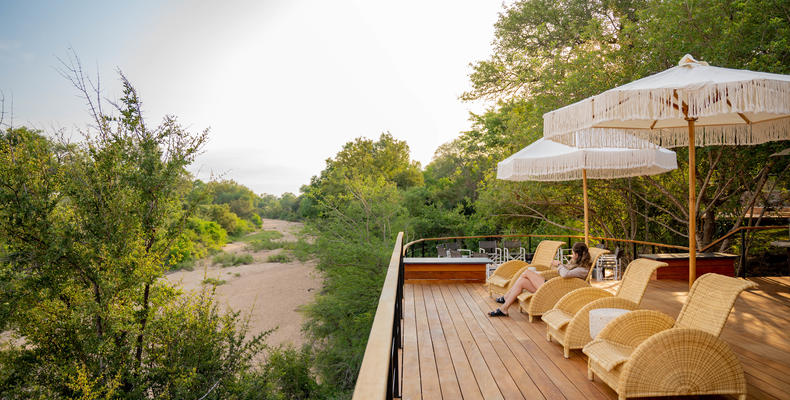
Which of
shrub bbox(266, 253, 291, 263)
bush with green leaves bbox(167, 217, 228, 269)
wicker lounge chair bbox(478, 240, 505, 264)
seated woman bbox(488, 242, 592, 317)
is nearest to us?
seated woman bbox(488, 242, 592, 317)

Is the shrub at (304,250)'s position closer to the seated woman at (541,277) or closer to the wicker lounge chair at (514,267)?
the wicker lounge chair at (514,267)

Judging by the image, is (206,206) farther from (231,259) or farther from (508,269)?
(231,259)

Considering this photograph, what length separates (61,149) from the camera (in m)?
13.9

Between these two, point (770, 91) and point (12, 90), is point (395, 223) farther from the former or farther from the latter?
point (770, 91)

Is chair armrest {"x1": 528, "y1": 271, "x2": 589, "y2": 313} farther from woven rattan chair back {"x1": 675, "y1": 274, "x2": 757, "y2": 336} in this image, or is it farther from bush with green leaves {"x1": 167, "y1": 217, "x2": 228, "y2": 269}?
bush with green leaves {"x1": 167, "y1": 217, "x2": 228, "y2": 269}

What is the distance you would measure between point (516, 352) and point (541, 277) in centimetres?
148

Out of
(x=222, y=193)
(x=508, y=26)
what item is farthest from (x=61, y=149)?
(x=222, y=193)

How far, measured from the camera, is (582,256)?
15.4ft

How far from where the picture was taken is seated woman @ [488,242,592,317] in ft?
15.0

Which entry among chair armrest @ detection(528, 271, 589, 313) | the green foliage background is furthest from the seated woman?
the green foliage background

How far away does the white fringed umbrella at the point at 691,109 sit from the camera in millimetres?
2619

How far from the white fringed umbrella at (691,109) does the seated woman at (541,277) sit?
1.20m

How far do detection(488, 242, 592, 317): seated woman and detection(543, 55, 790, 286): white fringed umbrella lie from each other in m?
1.20

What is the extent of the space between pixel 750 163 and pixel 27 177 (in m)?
19.0
